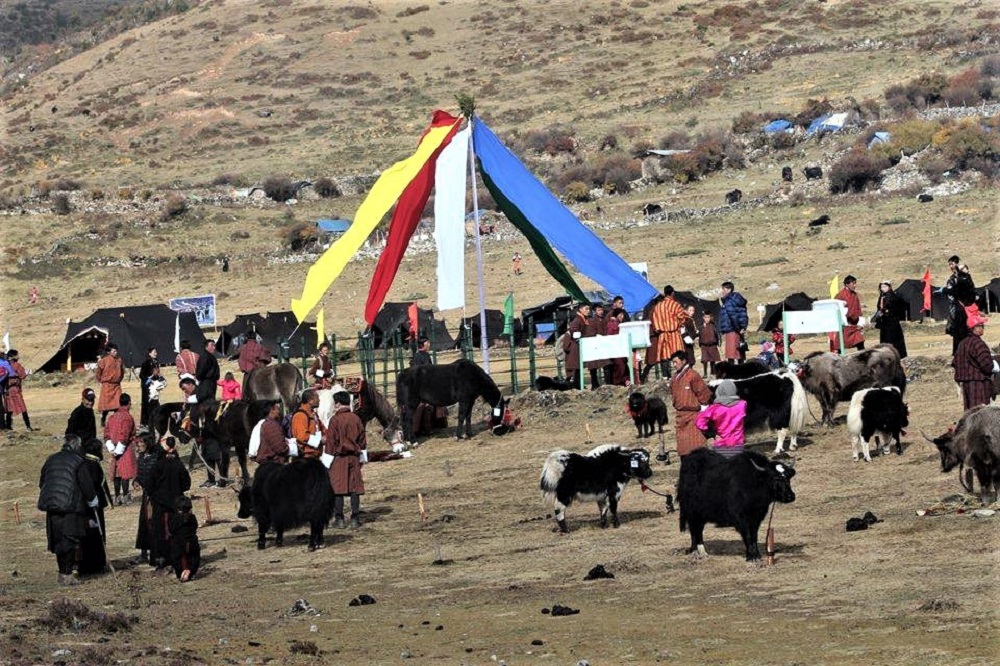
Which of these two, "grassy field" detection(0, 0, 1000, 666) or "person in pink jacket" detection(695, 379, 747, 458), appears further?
"person in pink jacket" detection(695, 379, 747, 458)

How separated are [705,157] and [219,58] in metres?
49.7

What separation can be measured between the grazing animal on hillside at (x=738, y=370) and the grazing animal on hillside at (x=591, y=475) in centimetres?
344

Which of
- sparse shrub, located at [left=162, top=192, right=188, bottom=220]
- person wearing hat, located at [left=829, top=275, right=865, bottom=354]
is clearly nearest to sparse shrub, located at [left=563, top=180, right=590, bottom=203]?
sparse shrub, located at [left=162, top=192, right=188, bottom=220]

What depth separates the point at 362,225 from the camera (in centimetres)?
2700

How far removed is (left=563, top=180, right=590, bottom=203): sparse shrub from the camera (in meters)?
64.6

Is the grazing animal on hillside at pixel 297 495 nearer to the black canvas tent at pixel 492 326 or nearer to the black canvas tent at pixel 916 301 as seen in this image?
the black canvas tent at pixel 916 301

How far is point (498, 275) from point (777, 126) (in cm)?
2562

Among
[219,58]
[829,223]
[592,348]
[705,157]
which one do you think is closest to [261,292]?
[829,223]

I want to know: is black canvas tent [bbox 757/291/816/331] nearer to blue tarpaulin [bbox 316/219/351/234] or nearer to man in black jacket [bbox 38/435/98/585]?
man in black jacket [bbox 38/435/98/585]

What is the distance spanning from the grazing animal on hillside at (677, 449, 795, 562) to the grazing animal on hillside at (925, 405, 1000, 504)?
5.80ft

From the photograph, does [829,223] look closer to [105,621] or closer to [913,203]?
[913,203]

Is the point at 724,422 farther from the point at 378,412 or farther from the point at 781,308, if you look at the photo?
the point at 781,308

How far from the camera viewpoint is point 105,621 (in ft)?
41.7

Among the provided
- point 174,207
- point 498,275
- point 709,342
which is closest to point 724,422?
point 709,342
